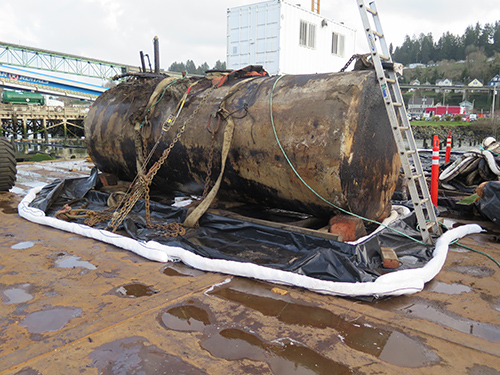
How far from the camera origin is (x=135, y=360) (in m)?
2.26

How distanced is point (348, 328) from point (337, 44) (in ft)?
59.4

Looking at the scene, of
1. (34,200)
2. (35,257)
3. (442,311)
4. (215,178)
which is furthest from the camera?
(34,200)

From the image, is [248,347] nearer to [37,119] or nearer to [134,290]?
[134,290]

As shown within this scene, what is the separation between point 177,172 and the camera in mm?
5355

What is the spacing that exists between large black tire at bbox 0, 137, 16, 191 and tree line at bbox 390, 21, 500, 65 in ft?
383

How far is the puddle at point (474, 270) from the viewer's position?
369 cm

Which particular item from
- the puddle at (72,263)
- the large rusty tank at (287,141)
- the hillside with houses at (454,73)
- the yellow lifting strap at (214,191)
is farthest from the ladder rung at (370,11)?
the hillside with houses at (454,73)

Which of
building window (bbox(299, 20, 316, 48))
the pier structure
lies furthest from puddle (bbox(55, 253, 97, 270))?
the pier structure

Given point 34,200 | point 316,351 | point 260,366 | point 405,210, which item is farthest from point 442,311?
point 34,200

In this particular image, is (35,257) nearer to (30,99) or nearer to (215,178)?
(215,178)

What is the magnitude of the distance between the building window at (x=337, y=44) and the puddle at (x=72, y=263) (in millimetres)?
17083

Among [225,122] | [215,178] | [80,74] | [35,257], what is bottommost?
[35,257]

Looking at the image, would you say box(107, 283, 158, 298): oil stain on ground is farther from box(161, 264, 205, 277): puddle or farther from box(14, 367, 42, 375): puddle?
box(14, 367, 42, 375): puddle

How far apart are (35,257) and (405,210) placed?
4474 mm
